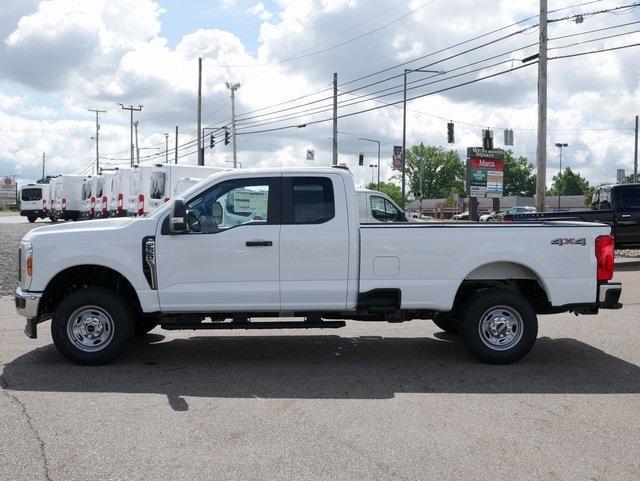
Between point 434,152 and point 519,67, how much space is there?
111 m

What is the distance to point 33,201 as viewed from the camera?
50.3 metres

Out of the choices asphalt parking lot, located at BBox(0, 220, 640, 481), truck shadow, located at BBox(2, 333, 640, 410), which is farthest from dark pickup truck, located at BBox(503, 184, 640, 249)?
truck shadow, located at BBox(2, 333, 640, 410)

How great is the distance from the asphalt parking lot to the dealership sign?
24.0 meters

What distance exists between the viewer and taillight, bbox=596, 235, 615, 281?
7383 mm

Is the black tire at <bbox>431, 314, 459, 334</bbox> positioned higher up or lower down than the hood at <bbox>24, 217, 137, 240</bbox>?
lower down

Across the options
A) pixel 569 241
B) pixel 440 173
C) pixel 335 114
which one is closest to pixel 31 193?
pixel 335 114

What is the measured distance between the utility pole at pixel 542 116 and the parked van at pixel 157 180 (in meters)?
10.6

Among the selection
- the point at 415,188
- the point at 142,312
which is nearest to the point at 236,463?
the point at 142,312

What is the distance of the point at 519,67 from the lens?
1006 inches

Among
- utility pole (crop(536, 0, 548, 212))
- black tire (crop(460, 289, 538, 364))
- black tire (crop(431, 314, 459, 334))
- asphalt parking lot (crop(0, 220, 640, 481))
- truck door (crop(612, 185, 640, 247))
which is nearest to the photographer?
asphalt parking lot (crop(0, 220, 640, 481))

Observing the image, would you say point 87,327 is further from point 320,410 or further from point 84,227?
point 320,410

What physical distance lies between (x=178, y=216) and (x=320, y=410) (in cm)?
239

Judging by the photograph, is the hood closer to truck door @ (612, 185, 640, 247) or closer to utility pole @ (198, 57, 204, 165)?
truck door @ (612, 185, 640, 247)

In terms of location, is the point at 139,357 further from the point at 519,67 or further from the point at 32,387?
the point at 519,67
